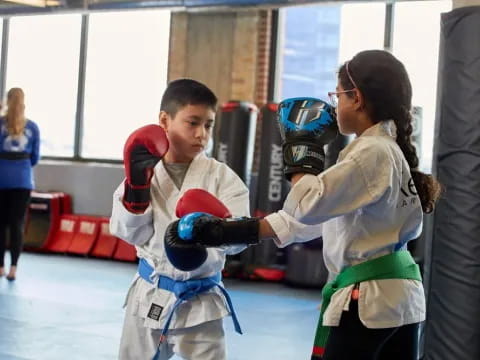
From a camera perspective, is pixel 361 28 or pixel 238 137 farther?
pixel 361 28

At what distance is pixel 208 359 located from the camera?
85.0 inches

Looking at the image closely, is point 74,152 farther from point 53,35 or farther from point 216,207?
point 216,207

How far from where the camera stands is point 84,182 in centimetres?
819

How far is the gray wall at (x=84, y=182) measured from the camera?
26.5ft

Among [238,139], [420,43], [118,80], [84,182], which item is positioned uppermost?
[420,43]

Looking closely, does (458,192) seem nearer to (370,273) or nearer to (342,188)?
(370,273)

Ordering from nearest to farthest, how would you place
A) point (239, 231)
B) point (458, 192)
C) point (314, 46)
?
1. point (239, 231)
2. point (458, 192)
3. point (314, 46)

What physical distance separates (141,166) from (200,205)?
0.27 m

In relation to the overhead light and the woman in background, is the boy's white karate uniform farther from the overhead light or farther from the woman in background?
the woman in background

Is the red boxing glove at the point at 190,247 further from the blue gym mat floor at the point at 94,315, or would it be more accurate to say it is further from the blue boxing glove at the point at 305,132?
the blue gym mat floor at the point at 94,315

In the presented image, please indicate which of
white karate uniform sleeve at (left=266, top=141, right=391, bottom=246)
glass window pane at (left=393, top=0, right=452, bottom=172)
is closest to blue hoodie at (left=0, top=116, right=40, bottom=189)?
Answer: glass window pane at (left=393, top=0, right=452, bottom=172)

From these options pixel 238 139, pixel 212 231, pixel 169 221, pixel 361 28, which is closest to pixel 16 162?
pixel 238 139

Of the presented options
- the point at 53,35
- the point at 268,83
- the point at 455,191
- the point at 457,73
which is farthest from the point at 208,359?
the point at 53,35

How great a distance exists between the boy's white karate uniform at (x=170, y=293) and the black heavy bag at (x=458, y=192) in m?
1.31
